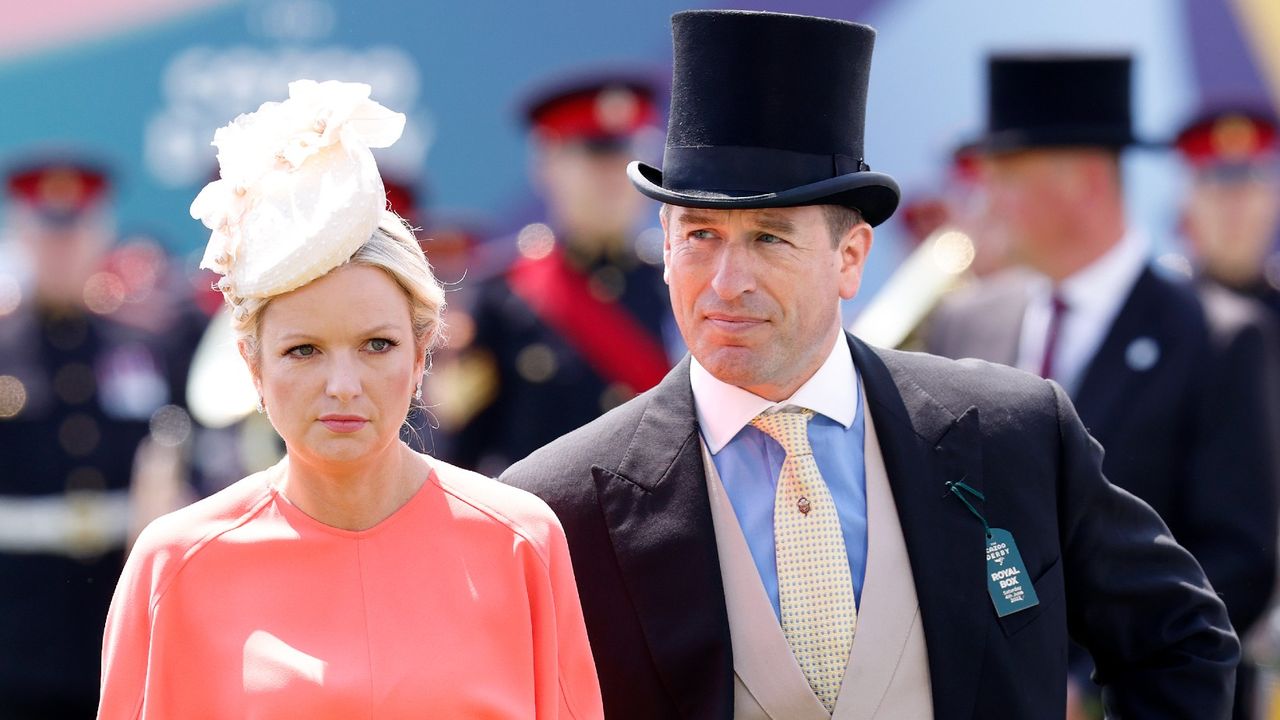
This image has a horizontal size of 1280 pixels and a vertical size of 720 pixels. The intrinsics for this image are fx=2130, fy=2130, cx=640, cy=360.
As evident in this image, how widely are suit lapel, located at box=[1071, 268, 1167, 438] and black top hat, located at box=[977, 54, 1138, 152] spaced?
64cm

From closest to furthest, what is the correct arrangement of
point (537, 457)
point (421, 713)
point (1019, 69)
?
point (421, 713) < point (537, 457) < point (1019, 69)

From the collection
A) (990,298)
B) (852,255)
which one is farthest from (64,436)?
(852,255)

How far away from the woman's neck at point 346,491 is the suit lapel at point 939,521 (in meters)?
0.92

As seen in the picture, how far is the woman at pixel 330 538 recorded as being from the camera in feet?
9.82

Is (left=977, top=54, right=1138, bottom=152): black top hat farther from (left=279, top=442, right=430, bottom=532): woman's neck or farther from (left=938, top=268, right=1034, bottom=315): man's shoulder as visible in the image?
(left=279, top=442, right=430, bottom=532): woman's neck

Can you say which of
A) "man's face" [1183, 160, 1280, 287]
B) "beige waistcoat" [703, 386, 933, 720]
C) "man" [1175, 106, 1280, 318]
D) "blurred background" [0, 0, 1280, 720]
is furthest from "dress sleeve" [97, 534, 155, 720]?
"man's face" [1183, 160, 1280, 287]

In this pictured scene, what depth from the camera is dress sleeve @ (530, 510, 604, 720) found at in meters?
3.10

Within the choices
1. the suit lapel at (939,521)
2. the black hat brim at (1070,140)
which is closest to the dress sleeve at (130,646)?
the suit lapel at (939,521)

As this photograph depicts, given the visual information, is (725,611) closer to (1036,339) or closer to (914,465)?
(914,465)

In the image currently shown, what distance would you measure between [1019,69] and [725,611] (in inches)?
136

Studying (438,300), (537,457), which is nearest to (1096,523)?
(537,457)

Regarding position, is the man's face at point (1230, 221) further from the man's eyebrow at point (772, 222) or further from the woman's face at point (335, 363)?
the woman's face at point (335, 363)

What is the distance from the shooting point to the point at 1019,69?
255 inches

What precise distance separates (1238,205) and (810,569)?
632 centimetres
